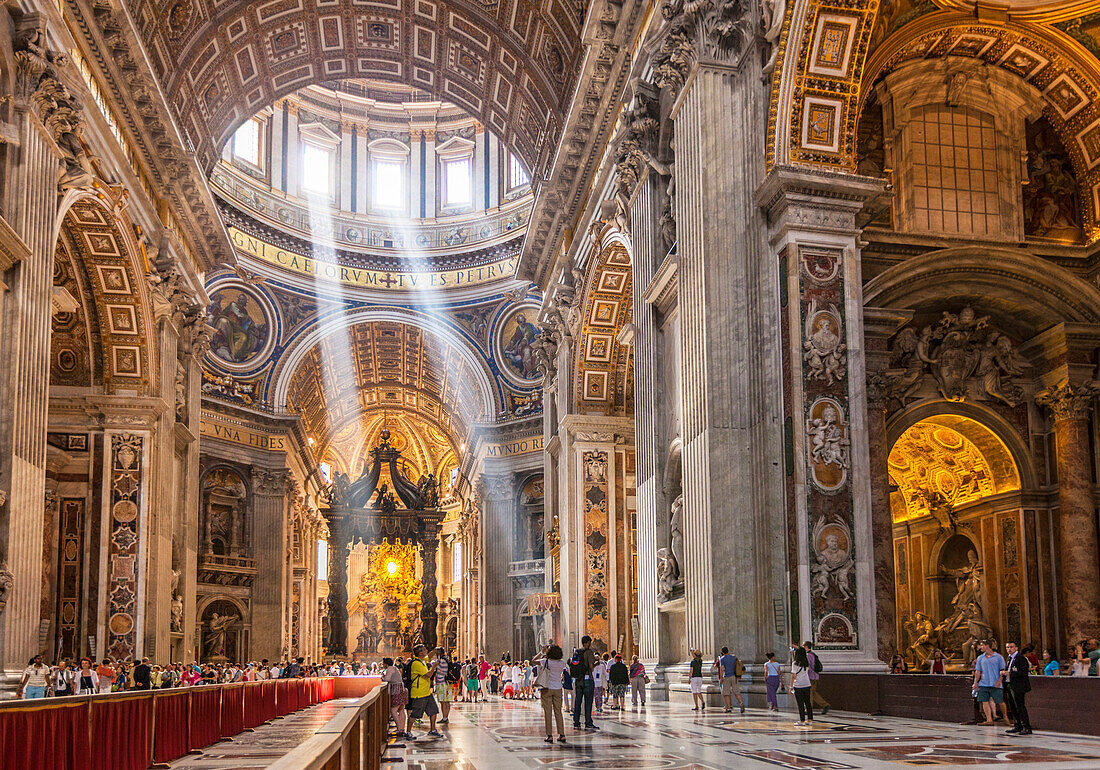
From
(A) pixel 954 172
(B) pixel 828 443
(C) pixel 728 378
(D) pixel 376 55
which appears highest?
(D) pixel 376 55

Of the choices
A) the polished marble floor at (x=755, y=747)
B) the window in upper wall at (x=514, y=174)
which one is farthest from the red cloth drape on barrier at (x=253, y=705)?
the window in upper wall at (x=514, y=174)

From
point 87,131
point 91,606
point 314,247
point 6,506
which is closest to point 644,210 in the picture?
point 87,131

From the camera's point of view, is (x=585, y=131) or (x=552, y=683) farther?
(x=585, y=131)

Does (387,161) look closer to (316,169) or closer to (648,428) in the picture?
(316,169)

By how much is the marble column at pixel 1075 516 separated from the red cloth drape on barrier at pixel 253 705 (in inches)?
425

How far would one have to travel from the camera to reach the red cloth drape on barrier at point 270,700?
52.4 ft

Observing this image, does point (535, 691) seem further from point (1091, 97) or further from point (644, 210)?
point (1091, 97)

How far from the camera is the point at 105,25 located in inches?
649

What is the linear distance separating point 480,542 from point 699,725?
30062 millimetres

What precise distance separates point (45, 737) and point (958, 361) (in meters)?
13.0

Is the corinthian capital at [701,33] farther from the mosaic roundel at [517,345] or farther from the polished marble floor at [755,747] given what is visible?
the mosaic roundel at [517,345]

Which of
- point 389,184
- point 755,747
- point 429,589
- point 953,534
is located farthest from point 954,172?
point 429,589

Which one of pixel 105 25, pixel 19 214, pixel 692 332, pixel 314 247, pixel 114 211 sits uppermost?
pixel 314 247

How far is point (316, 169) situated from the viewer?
130 feet
